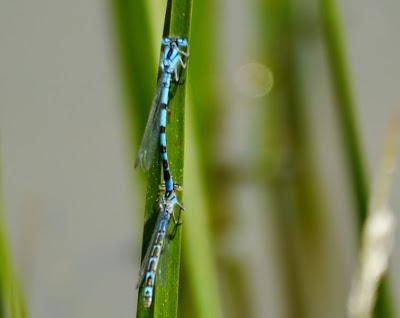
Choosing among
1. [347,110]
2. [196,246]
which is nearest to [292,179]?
[347,110]

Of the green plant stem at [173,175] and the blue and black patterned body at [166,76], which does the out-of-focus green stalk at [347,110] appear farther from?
the green plant stem at [173,175]

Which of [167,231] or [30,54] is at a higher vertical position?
[30,54]

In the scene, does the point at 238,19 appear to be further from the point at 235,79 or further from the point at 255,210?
the point at 255,210

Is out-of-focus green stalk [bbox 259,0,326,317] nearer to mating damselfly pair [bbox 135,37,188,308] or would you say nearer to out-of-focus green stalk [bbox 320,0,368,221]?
out-of-focus green stalk [bbox 320,0,368,221]

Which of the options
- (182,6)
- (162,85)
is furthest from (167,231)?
(182,6)

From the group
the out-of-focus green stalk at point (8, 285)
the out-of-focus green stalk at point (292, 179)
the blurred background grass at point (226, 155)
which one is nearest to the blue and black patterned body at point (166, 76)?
the out-of-focus green stalk at point (8, 285)

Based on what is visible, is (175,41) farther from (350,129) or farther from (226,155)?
(226,155)

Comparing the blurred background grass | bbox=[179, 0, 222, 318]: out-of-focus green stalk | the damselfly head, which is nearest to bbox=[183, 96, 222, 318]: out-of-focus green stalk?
bbox=[179, 0, 222, 318]: out-of-focus green stalk
